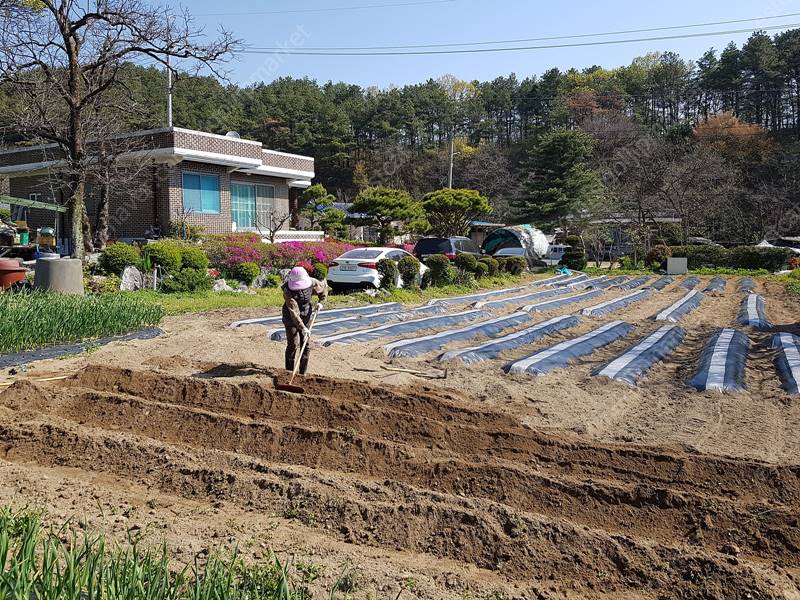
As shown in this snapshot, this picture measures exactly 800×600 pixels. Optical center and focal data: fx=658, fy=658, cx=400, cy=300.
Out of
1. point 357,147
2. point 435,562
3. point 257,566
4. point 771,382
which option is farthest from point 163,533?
→ point 357,147

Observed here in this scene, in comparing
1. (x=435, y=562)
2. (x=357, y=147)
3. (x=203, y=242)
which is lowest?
(x=435, y=562)

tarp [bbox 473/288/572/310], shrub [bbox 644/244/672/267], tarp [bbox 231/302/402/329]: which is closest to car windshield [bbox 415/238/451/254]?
tarp [bbox 473/288/572/310]

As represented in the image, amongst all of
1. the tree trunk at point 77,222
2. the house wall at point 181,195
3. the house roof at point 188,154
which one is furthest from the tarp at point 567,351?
the house wall at point 181,195

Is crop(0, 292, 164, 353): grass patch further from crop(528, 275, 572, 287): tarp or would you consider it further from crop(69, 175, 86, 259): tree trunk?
crop(528, 275, 572, 287): tarp

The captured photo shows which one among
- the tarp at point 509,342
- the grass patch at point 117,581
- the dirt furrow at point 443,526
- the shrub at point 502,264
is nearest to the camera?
the grass patch at point 117,581

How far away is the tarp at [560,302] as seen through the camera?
15.4m

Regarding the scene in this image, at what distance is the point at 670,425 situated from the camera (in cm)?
636

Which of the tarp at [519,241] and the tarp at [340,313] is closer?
the tarp at [340,313]

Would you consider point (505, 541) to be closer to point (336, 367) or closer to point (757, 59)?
point (336, 367)

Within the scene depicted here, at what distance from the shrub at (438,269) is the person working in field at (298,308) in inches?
433

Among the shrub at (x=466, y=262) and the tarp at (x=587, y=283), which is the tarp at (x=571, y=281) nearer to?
the tarp at (x=587, y=283)

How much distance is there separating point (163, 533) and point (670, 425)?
4735mm

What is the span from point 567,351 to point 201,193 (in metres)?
16.2

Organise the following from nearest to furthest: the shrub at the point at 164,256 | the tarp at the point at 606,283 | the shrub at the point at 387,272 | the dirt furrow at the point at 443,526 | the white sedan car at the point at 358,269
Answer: the dirt furrow at the point at 443,526, the shrub at the point at 164,256, the white sedan car at the point at 358,269, the shrub at the point at 387,272, the tarp at the point at 606,283
